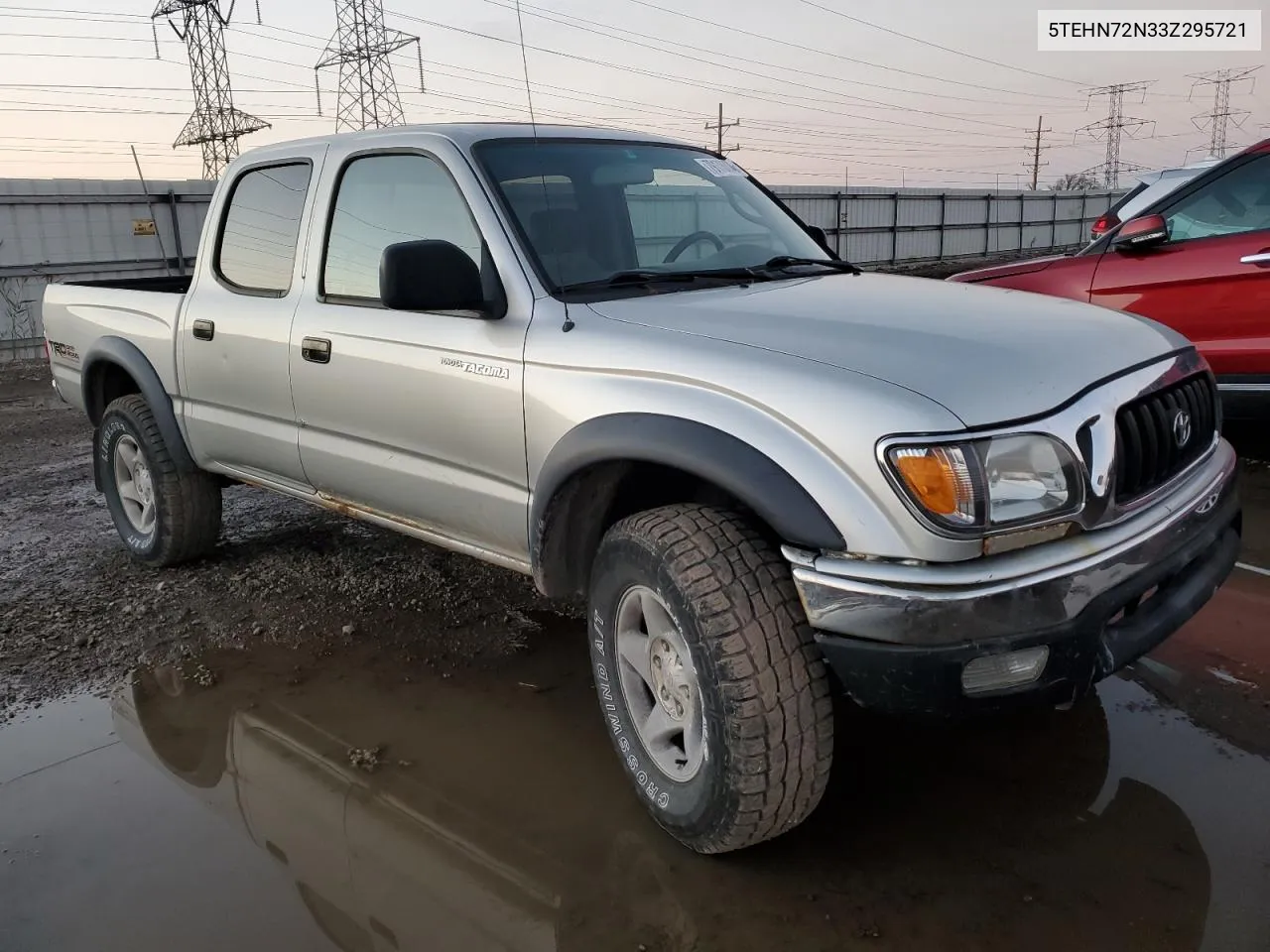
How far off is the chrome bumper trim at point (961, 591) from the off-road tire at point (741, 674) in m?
0.11

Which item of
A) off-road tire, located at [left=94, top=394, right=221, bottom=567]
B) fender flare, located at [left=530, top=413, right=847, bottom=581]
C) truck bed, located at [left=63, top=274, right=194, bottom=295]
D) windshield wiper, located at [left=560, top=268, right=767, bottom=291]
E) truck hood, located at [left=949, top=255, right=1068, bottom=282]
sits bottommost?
off-road tire, located at [left=94, top=394, right=221, bottom=567]

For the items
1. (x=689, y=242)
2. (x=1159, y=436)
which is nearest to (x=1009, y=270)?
(x=689, y=242)

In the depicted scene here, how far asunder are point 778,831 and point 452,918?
80 cm

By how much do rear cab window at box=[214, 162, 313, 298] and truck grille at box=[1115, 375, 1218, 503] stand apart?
9.66 ft

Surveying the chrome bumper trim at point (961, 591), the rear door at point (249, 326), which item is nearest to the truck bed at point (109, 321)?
the rear door at point (249, 326)

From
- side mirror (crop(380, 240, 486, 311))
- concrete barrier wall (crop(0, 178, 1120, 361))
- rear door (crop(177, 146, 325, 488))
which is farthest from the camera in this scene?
concrete barrier wall (crop(0, 178, 1120, 361))

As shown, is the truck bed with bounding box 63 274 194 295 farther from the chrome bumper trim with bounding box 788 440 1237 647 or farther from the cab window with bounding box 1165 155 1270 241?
the cab window with bounding box 1165 155 1270 241

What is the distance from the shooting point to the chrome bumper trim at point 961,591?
2086 mm

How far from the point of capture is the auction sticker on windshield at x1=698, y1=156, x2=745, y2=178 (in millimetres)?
3859

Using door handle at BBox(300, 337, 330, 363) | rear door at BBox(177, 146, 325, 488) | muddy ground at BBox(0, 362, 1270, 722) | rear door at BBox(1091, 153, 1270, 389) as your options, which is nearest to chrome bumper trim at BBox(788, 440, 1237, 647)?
muddy ground at BBox(0, 362, 1270, 722)

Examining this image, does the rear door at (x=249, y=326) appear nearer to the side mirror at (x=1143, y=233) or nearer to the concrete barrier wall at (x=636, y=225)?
the concrete barrier wall at (x=636, y=225)

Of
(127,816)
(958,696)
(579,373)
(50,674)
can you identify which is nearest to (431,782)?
(127,816)

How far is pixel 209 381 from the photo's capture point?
13.9 feet

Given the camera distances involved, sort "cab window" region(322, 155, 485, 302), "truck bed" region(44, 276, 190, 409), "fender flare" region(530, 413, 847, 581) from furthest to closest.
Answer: "truck bed" region(44, 276, 190, 409), "cab window" region(322, 155, 485, 302), "fender flare" region(530, 413, 847, 581)
